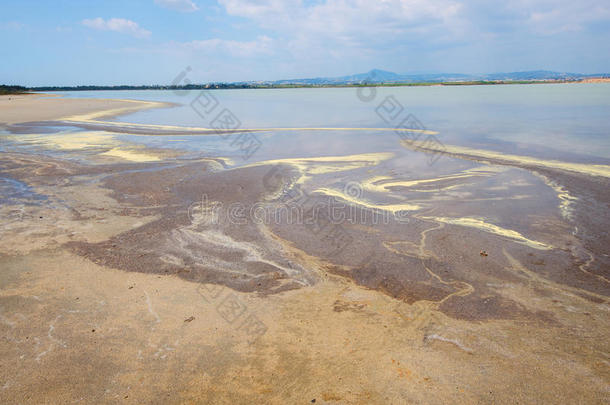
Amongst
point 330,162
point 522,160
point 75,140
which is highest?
point 75,140

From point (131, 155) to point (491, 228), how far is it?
14.4 m

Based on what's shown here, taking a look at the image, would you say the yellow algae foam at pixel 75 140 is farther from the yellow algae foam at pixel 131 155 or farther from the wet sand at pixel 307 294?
the wet sand at pixel 307 294

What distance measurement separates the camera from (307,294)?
17.6ft

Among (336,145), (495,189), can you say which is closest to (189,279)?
(495,189)

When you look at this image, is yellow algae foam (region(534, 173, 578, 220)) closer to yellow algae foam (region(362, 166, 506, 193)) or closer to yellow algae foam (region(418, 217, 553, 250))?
yellow algae foam (region(362, 166, 506, 193))

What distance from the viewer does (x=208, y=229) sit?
7.71 m

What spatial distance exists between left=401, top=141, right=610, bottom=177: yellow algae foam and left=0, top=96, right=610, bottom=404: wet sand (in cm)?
162

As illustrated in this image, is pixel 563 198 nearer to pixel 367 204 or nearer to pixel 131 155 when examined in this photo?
pixel 367 204

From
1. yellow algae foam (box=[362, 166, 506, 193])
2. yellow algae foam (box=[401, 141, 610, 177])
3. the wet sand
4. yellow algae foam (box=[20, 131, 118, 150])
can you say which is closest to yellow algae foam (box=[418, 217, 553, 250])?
the wet sand

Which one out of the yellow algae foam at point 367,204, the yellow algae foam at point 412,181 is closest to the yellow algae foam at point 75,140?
the yellow algae foam at point 367,204

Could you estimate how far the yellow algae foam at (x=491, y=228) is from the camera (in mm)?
6879

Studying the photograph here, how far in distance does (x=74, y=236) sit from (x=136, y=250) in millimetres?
1586

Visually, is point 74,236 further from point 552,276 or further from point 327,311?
point 552,276

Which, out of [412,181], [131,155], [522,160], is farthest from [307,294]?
[131,155]
